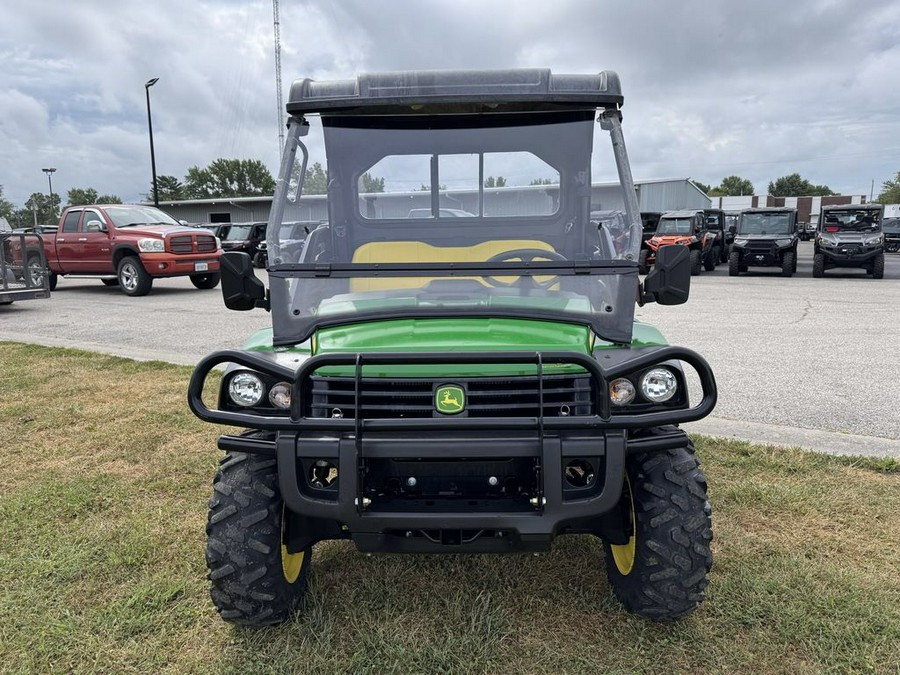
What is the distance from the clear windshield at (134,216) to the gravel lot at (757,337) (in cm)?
159

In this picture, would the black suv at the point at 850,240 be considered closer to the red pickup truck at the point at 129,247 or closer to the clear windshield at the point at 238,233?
the red pickup truck at the point at 129,247

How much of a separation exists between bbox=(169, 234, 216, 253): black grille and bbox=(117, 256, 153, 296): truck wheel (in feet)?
2.74

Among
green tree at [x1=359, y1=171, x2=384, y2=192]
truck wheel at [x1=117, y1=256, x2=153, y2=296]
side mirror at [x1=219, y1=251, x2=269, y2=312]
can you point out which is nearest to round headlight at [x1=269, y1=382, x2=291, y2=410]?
side mirror at [x1=219, y1=251, x2=269, y2=312]

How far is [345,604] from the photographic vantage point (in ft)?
9.17

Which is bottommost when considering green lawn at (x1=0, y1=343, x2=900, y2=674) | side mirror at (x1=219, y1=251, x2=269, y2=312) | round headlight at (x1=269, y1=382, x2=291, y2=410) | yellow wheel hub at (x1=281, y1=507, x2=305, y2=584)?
green lawn at (x1=0, y1=343, x2=900, y2=674)

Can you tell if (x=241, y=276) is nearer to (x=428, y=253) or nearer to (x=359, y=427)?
(x=428, y=253)

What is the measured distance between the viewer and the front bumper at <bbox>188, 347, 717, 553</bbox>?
7.28 ft

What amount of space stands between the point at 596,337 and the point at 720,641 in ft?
4.25

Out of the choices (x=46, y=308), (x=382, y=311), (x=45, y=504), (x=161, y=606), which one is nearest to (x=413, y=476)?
(x=382, y=311)

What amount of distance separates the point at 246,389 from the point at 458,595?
4.27 feet

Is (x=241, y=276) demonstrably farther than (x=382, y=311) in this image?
Yes

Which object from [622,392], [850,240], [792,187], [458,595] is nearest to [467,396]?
[622,392]

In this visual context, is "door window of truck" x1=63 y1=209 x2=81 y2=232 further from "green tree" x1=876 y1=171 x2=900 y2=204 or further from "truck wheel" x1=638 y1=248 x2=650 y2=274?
"green tree" x1=876 y1=171 x2=900 y2=204

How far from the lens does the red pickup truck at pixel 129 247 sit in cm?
1352
